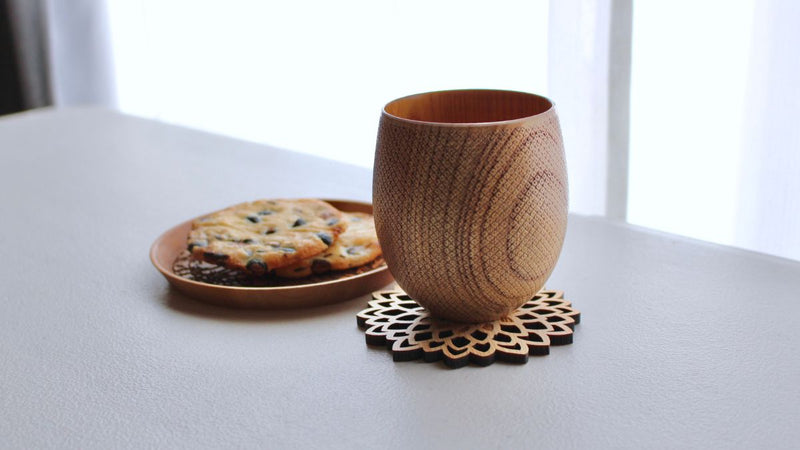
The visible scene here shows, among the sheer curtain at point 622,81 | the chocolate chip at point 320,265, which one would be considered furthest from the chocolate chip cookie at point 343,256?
the sheer curtain at point 622,81

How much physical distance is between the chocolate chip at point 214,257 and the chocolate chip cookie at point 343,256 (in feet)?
0.16

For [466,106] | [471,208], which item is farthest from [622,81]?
[471,208]

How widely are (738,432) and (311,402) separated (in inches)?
10.8

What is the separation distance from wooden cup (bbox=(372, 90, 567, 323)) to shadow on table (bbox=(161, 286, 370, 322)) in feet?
0.34

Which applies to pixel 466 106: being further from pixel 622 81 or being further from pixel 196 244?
pixel 622 81

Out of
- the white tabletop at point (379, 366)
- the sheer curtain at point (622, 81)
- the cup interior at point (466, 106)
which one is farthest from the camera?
the sheer curtain at point (622, 81)

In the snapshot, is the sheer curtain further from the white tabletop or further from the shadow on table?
the shadow on table

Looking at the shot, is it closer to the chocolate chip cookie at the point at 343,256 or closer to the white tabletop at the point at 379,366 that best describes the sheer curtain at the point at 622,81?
the white tabletop at the point at 379,366

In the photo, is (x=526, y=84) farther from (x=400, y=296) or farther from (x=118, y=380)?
(x=118, y=380)

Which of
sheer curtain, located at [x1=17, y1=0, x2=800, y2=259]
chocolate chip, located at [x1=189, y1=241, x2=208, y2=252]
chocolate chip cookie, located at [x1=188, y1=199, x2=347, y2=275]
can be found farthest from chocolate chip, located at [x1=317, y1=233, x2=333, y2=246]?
sheer curtain, located at [x1=17, y1=0, x2=800, y2=259]

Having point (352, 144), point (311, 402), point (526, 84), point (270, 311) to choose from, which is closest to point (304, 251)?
point (270, 311)

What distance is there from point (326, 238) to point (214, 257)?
0.10 meters

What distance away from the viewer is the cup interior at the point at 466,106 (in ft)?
2.14

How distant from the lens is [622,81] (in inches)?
53.3
